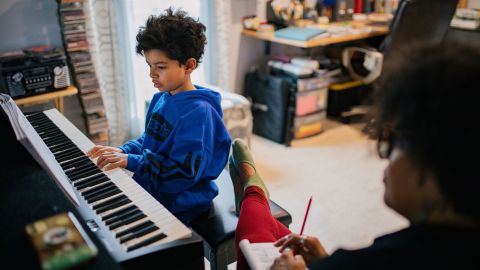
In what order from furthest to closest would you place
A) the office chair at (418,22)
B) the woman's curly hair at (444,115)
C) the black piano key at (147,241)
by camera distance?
the office chair at (418,22), the black piano key at (147,241), the woman's curly hair at (444,115)

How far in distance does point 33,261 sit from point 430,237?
0.63 m

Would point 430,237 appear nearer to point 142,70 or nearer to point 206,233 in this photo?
point 206,233

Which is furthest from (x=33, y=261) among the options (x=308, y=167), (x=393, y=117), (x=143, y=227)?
(x=308, y=167)

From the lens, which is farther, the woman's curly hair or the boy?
the boy

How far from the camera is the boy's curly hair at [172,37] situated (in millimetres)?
1341

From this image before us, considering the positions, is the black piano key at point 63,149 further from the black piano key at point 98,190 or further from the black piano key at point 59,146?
the black piano key at point 98,190

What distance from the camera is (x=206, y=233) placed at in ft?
4.27

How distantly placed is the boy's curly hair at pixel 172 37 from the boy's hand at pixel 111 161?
13.4 inches

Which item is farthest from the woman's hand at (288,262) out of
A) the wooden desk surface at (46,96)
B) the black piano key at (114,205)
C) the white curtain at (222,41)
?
the white curtain at (222,41)

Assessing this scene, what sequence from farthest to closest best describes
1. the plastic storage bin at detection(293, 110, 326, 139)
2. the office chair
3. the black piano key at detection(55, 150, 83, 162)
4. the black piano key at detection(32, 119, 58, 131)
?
the plastic storage bin at detection(293, 110, 326, 139), the office chair, the black piano key at detection(32, 119, 58, 131), the black piano key at detection(55, 150, 83, 162)

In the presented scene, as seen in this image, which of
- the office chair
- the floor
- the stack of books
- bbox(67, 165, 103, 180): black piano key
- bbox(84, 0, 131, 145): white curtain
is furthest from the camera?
the office chair

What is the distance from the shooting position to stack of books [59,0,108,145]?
7.61 feet

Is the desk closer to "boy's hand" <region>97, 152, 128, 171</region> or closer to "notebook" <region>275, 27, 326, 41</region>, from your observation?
"boy's hand" <region>97, 152, 128, 171</region>

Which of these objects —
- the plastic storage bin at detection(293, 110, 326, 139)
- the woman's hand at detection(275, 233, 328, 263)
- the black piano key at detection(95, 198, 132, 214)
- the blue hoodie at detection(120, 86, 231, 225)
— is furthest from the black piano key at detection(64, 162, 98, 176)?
the plastic storage bin at detection(293, 110, 326, 139)
